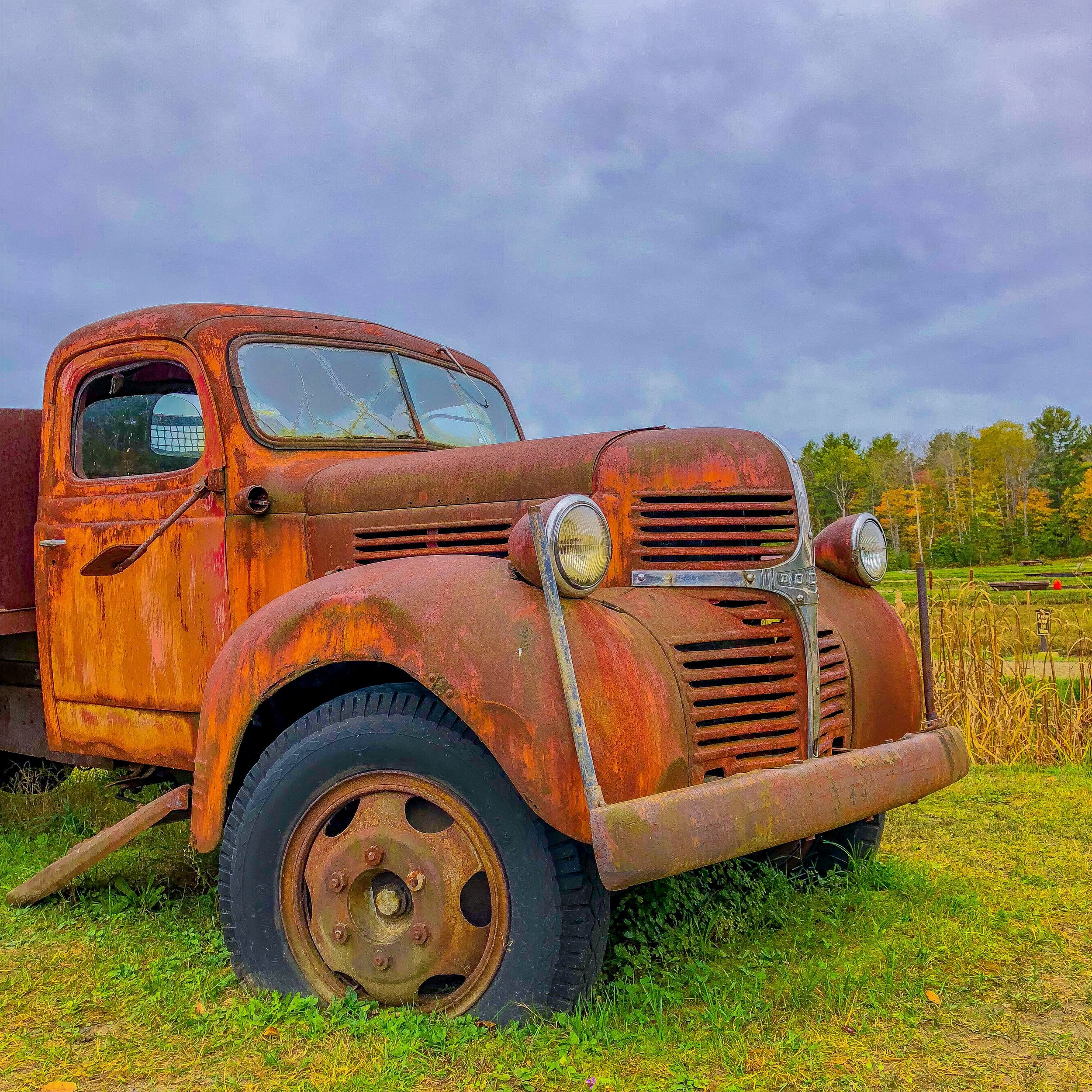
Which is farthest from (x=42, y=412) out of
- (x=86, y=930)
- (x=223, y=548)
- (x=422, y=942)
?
(x=422, y=942)

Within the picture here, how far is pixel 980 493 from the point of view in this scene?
167ft

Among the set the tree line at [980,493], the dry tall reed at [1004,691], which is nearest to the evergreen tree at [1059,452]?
the tree line at [980,493]

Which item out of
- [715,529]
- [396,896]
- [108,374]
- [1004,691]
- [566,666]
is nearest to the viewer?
[566,666]

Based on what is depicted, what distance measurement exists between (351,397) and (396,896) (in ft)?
6.52

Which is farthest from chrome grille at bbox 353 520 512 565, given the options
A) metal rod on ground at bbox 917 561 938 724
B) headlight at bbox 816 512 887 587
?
metal rod on ground at bbox 917 561 938 724

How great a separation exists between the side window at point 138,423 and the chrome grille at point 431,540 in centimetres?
79

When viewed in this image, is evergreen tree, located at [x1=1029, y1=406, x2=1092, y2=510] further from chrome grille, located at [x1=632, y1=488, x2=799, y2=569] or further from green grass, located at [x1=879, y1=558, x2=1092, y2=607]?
chrome grille, located at [x1=632, y1=488, x2=799, y2=569]

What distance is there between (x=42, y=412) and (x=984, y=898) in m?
4.22

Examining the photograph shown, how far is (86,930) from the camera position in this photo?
136 inches

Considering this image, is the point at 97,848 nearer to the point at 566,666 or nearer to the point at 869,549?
the point at 566,666

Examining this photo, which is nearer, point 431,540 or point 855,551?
point 431,540

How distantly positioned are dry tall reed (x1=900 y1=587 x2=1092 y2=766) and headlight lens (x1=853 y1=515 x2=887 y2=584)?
340 cm

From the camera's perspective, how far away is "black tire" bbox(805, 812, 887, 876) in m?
3.85

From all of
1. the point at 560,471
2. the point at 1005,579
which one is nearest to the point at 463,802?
the point at 560,471
